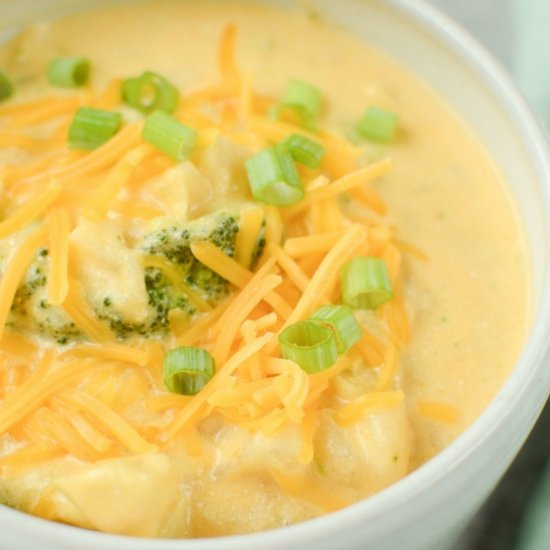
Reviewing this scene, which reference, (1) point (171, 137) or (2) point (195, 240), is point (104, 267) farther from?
(1) point (171, 137)

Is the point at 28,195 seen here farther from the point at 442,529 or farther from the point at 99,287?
the point at 442,529

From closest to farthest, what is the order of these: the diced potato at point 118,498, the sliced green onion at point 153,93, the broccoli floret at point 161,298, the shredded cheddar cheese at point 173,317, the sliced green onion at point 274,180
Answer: the diced potato at point 118,498 → the shredded cheddar cheese at point 173,317 → the broccoli floret at point 161,298 → the sliced green onion at point 274,180 → the sliced green onion at point 153,93

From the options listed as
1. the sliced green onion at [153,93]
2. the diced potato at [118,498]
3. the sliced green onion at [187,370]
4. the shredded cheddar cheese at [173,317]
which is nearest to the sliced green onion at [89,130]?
the shredded cheddar cheese at [173,317]

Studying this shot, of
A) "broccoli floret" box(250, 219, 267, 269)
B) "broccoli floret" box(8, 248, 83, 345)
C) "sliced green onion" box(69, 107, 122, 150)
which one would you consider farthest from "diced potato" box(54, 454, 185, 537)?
"sliced green onion" box(69, 107, 122, 150)

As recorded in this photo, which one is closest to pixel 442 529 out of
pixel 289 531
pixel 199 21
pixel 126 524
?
pixel 289 531

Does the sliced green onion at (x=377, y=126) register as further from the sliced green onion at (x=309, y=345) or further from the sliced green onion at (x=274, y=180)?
the sliced green onion at (x=309, y=345)

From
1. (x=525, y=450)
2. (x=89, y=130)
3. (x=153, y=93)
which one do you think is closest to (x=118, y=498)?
(x=89, y=130)
